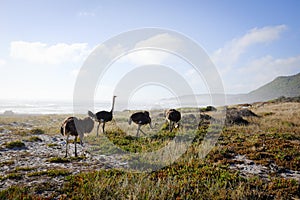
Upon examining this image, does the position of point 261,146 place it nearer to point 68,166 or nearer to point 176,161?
point 176,161

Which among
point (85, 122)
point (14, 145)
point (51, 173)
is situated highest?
point (85, 122)

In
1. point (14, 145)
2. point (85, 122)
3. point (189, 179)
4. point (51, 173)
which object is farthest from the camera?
point (14, 145)

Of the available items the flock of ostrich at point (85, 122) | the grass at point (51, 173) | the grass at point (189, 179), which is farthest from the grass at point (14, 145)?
the grass at point (51, 173)

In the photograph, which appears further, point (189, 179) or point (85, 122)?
point (85, 122)

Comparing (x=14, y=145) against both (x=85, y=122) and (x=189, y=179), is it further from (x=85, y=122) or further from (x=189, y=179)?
(x=189, y=179)

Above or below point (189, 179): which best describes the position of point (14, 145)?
above

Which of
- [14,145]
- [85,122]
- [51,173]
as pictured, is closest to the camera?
[51,173]

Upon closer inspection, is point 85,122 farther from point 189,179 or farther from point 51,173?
point 189,179

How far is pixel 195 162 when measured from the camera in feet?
40.0

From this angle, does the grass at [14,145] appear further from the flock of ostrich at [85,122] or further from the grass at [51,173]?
the grass at [51,173]

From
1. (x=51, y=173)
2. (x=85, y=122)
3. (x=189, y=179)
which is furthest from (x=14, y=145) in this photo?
(x=189, y=179)

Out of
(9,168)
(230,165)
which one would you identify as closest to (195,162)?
(230,165)

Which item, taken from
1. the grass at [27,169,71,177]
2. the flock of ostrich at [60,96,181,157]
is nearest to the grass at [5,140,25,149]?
the flock of ostrich at [60,96,181,157]

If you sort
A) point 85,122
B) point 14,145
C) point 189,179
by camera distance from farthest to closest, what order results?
point 14,145, point 85,122, point 189,179
